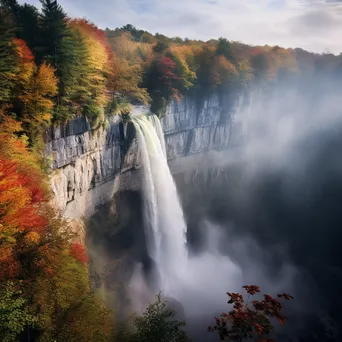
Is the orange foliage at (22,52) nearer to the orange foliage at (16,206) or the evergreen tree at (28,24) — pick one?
the evergreen tree at (28,24)

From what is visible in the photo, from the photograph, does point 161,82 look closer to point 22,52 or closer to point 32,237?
point 22,52

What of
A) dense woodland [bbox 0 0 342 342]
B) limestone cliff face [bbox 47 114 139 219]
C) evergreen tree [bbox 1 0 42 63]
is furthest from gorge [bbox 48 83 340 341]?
evergreen tree [bbox 1 0 42 63]

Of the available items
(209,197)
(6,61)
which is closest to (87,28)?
(6,61)

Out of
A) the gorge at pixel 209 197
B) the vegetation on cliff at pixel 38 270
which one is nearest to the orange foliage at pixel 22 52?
the gorge at pixel 209 197

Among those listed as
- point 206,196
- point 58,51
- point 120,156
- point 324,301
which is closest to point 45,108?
point 58,51

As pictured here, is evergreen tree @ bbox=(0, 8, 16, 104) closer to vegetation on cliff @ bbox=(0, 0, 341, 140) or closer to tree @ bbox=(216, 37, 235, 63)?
vegetation on cliff @ bbox=(0, 0, 341, 140)

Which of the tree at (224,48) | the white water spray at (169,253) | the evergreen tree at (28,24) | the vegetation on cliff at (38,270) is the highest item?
the tree at (224,48)
